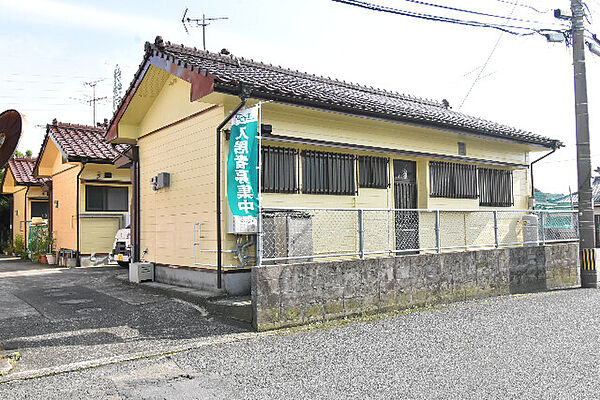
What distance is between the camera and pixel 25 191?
2306 centimetres

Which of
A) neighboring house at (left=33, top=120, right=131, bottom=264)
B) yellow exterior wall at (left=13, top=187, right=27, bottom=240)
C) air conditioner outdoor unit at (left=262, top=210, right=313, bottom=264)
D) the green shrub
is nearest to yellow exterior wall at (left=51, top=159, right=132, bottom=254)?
neighboring house at (left=33, top=120, right=131, bottom=264)

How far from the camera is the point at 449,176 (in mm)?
11969

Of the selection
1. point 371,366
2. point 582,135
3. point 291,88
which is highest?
point 291,88

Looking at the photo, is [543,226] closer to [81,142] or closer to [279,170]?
[279,170]

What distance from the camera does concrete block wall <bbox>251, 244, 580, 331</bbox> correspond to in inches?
266

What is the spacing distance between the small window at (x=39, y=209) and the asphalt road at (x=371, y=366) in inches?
787

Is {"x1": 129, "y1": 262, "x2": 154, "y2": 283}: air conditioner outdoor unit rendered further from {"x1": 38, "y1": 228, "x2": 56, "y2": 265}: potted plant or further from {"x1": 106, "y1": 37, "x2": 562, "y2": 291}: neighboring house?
{"x1": 38, "y1": 228, "x2": 56, "y2": 265}: potted plant

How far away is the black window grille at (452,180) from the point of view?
38.2 ft

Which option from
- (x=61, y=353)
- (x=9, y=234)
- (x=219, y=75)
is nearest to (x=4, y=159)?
(x=61, y=353)

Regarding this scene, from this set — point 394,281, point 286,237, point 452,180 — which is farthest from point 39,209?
point 394,281

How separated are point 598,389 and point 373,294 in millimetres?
3732

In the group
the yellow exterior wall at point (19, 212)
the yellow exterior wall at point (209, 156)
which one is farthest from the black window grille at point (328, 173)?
the yellow exterior wall at point (19, 212)

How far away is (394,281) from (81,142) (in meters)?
12.5

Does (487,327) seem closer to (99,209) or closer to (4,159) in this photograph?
(4,159)
